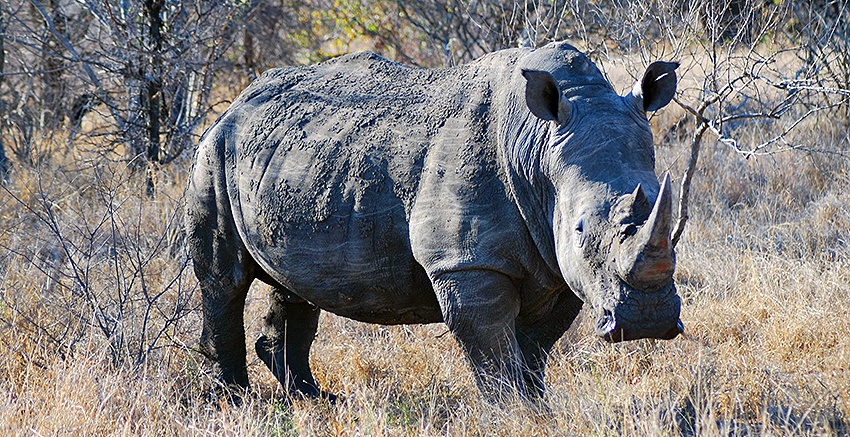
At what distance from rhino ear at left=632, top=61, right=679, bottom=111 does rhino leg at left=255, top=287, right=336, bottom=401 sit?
7.00 ft

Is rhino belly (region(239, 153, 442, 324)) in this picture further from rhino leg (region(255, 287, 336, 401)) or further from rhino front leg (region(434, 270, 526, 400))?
rhino leg (region(255, 287, 336, 401))

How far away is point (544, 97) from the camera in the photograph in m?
3.66

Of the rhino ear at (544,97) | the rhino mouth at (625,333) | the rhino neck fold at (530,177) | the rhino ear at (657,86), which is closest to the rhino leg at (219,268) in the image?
the rhino neck fold at (530,177)

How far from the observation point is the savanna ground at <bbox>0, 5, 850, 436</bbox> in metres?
3.94

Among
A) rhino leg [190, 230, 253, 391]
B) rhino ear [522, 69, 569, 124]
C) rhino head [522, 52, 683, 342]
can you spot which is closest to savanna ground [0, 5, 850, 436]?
rhino leg [190, 230, 253, 391]

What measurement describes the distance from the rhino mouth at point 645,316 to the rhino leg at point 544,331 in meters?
1.06

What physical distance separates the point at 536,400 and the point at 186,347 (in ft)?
6.64

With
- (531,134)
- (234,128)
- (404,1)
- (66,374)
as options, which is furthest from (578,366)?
(404,1)

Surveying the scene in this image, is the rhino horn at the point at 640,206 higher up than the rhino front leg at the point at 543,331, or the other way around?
the rhino horn at the point at 640,206

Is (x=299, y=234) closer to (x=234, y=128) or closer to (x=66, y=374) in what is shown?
(x=234, y=128)

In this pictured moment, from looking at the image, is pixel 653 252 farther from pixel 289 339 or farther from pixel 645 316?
pixel 289 339

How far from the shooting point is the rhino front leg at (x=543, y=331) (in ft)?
14.3

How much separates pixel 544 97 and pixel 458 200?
0.52 metres

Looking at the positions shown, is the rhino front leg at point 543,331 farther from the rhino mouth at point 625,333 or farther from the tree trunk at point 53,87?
the tree trunk at point 53,87
